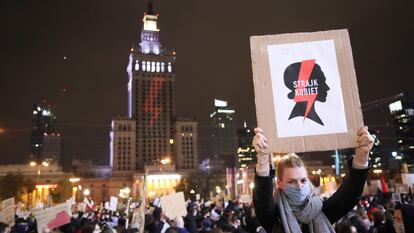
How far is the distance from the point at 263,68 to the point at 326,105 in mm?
631

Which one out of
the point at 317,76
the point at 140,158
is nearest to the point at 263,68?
the point at 317,76

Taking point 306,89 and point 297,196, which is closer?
point 297,196

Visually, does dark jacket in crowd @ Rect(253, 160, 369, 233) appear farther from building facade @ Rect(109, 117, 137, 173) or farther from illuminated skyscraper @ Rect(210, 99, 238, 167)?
illuminated skyscraper @ Rect(210, 99, 238, 167)

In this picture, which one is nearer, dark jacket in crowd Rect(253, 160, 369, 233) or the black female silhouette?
dark jacket in crowd Rect(253, 160, 369, 233)

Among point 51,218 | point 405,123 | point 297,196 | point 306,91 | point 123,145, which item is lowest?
point 51,218

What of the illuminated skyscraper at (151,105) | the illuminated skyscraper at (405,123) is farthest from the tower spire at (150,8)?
the illuminated skyscraper at (405,123)

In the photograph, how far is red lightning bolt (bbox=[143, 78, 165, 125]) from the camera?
409 ft

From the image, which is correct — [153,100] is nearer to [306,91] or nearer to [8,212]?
[8,212]

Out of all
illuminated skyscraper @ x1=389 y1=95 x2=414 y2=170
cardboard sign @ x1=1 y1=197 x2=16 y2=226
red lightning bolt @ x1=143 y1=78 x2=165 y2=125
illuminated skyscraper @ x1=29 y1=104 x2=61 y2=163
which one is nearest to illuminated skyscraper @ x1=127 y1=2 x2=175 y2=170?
red lightning bolt @ x1=143 y1=78 x2=165 y2=125

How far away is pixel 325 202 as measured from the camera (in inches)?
118

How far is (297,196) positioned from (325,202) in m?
0.35

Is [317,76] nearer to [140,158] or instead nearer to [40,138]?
[140,158]

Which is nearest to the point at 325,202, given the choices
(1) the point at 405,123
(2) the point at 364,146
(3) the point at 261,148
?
(2) the point at 364,146

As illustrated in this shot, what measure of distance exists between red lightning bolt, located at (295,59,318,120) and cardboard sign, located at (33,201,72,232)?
8397 millimetres
